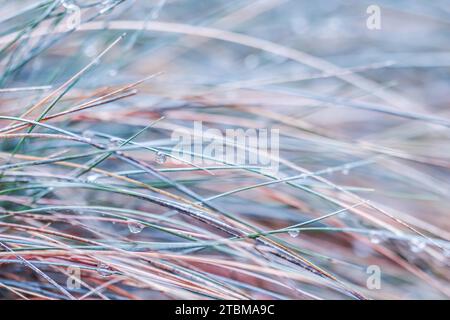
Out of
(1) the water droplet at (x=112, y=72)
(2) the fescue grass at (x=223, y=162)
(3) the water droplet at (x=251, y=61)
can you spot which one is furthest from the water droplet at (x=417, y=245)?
(1) the water droplet at (x=112, y=72)

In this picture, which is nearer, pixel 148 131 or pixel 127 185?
pixel 127 185

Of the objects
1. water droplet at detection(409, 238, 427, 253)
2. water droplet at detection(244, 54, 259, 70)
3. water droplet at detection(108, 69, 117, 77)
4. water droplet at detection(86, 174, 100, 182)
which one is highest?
water droplet at detection(244, 54, 259, 70)

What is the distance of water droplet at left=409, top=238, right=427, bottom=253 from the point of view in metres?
0.67

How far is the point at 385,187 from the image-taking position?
813 mm

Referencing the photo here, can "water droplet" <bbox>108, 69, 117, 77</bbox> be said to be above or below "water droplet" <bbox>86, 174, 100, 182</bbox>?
above

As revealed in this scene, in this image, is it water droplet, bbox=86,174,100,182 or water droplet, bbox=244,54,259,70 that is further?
water droplet, bbox=244,54,259,70

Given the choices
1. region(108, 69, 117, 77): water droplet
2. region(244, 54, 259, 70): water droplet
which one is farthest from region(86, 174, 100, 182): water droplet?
region(244, 54, 259, 70): water droplet

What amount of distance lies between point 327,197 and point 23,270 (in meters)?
0.46

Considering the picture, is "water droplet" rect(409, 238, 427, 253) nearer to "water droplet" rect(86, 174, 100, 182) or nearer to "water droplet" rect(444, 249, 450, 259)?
"water droplet" rect(444, 249, 450, 259)

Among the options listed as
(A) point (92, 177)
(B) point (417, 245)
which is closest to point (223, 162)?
(A) point (92, 177)

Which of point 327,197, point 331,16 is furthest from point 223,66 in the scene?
point 327,197

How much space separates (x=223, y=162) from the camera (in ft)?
2.11

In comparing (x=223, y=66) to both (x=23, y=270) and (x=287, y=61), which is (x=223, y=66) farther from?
(x=23, y=270)
